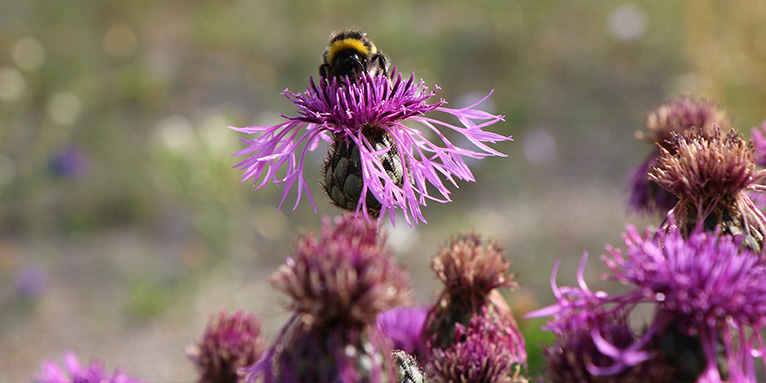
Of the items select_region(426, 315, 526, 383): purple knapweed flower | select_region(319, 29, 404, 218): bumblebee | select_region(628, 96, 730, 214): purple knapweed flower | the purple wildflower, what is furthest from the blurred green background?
select_region(426, 315, 526, 383): purple knapweed flower

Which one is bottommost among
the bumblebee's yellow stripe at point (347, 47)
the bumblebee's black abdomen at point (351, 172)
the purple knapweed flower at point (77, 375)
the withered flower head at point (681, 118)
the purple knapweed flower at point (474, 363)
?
the purple knapweed flower at point (474, 363)

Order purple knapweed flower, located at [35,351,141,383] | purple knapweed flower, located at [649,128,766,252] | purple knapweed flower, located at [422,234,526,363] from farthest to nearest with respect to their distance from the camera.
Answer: purple knapweed flower, located at [422,234,526,363], purple knapweed flower, located at [35,351,141,383], purple knapweed flower, located at [649,128,766,252]

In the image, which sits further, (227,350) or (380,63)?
(380,63)

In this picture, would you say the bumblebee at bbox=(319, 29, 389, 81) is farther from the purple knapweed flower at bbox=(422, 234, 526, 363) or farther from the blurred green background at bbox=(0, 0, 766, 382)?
the blurred green background at bbox=(0, 0, 766, 382)

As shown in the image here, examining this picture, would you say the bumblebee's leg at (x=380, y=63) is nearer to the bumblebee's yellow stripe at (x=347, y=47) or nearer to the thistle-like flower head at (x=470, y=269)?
the bumblebee's yellow stripe at (x=347, y=47)

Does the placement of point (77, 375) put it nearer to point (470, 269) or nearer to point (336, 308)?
point (336, 308)

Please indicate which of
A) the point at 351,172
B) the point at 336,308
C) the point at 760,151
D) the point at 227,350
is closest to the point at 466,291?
the point at 351,172

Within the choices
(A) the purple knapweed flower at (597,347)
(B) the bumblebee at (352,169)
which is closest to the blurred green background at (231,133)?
(B) the bumblebee at (352,169)
